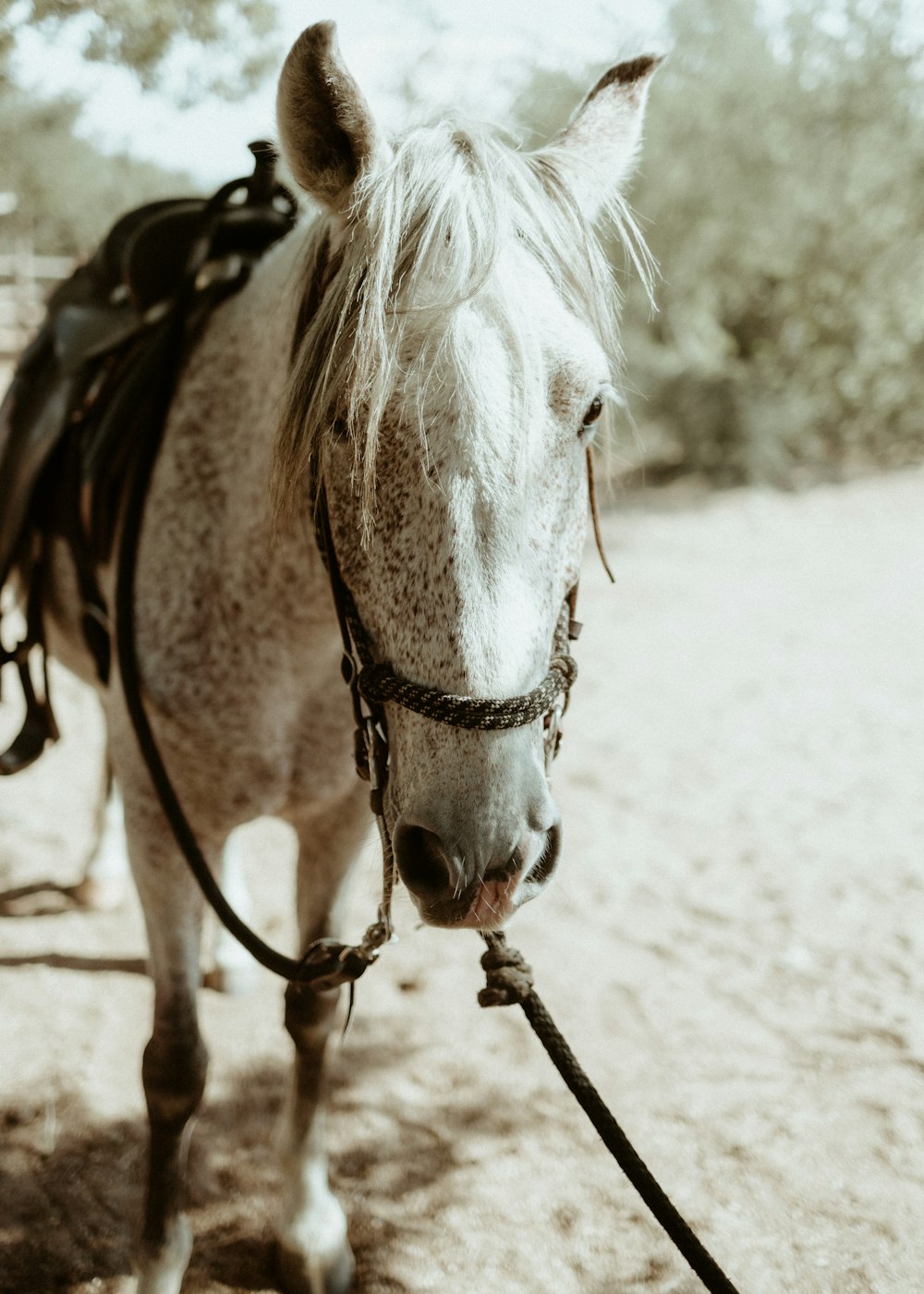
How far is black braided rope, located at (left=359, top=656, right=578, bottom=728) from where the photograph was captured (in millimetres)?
1193

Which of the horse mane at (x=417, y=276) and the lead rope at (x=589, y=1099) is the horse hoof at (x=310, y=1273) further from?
the horse mane at (x=417, y=276)

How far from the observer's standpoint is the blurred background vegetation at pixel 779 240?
1145 cm

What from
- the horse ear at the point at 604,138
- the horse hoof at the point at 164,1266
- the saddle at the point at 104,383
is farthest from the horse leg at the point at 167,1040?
the horse ear at the point at 604,138

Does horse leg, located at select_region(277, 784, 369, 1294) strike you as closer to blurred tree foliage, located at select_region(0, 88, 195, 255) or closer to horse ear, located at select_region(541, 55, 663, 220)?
horse ear, located at select_region(541, 55, 663, 220)

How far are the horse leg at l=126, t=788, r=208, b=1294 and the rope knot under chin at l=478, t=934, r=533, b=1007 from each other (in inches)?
26.5

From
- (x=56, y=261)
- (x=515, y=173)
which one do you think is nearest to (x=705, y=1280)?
(x=515, y=173)

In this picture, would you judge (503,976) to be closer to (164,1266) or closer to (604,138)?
(164,1266)

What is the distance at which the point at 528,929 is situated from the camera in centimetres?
348

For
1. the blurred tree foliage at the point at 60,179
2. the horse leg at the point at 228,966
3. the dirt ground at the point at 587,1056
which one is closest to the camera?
the dirt ground at the point at 587,1056

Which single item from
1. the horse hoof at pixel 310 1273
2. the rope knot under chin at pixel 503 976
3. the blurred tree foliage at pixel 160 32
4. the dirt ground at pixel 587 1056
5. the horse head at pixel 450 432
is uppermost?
the blurred tree foliage at pixel 160 32

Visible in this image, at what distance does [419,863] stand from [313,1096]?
1284 mm

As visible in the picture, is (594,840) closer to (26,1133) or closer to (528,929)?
(528,929)

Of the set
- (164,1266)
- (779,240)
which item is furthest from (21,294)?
(164,1266)

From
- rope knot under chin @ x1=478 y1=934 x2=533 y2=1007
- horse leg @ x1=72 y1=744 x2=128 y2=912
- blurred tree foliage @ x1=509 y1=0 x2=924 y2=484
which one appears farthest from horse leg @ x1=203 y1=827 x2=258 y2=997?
blurred tree foliage @ x1=509 y1=0 x2=924 y2=484
